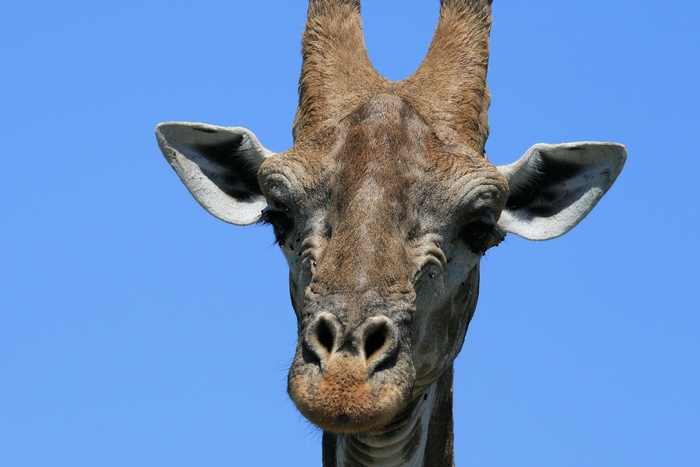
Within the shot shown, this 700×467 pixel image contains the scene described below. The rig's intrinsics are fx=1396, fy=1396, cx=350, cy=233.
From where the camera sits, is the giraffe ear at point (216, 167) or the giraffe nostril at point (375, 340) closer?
the giraffe nostril at point (375, 340)

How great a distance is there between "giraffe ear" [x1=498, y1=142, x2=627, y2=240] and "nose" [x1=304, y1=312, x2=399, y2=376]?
288cm

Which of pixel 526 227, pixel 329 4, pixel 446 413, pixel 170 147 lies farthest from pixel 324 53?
pixel 446 413

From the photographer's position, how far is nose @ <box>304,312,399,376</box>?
29.8ft

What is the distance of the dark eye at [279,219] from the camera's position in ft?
35.9

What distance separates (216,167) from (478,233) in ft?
8.76

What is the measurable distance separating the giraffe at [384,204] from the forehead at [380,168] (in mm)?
13

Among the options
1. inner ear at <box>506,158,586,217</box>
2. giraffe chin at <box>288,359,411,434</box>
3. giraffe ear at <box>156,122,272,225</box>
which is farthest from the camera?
giraffe ear at <box>156,122,272,225</box>

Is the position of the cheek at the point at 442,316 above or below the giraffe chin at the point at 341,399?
above

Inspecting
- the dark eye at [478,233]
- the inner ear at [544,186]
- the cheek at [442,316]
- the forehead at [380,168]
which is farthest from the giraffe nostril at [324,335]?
the inner ear at [544,186]

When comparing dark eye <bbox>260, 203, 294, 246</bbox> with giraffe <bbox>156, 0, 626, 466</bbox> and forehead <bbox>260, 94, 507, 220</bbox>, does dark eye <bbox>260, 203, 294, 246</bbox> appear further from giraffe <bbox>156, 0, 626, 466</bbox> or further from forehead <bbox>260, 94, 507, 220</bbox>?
forehead <bbox>260, 94, 507, 220</bbox>

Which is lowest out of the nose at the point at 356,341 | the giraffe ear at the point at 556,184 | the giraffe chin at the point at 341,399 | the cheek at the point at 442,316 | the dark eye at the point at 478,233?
the giraffe chin at the point at 341,399

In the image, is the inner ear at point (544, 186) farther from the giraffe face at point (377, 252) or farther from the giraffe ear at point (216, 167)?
the giraffe ear at point (216, 167)

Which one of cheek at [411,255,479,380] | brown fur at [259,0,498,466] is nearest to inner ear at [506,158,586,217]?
brown fur at [259,0,498,466]

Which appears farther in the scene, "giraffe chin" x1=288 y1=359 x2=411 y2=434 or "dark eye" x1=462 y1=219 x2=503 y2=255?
"dark eye" x1=462 y1=219 x2=503 y2=255
